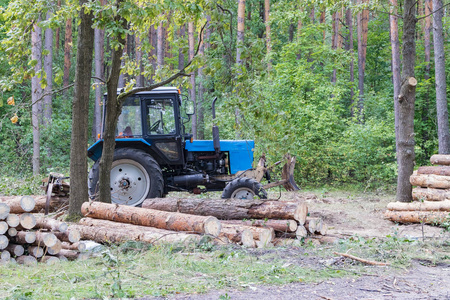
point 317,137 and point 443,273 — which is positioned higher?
point 317,137

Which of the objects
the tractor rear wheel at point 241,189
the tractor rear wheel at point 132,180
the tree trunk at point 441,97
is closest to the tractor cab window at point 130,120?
the tractor rear wheel at point 132,180

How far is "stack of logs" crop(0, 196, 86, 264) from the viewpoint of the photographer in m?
5.95

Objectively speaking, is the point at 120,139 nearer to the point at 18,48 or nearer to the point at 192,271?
the point at 18,48

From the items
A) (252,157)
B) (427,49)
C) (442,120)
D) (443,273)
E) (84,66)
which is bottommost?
(443,273)

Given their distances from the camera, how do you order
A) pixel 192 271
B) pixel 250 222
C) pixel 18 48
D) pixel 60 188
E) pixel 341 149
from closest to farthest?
1. pixel 192 271
2. pixel 250 222
3. pixel 18 48
4. pixel 60 188
5. pixel 341 149

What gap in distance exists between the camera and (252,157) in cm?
1099

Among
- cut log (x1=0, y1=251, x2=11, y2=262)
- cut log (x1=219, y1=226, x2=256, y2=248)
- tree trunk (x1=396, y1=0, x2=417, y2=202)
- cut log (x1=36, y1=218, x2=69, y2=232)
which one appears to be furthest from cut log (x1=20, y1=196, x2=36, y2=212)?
tree trunk (x1=396, y1=0, x2=417, y2=202)

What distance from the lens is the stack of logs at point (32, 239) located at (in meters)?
5.95

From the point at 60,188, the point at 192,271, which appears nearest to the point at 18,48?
the point at 60,188

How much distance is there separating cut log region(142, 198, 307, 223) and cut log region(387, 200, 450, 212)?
315 centimetres

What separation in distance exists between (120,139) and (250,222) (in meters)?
4.14

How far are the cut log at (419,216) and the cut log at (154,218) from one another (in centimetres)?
432

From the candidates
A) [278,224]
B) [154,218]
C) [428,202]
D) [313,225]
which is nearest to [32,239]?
[154,218]

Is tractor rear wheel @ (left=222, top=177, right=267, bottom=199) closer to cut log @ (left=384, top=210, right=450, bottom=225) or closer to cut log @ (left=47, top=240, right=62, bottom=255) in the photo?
cut log @ (left=384, top=210, right=450, bottom=225)
